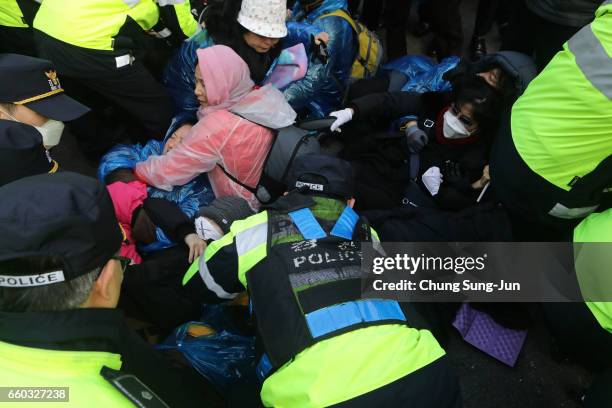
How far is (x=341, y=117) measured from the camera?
9.09 ft

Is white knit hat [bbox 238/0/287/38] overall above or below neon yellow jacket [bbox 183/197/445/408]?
above

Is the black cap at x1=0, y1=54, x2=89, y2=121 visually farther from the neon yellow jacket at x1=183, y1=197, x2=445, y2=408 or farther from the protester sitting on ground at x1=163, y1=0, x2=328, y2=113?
the neon yellow jacket at x1=183, y1=197, x2=445, y2=408

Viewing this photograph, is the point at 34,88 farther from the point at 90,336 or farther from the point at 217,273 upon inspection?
the point at 90,336

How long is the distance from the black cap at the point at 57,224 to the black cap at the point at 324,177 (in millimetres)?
743

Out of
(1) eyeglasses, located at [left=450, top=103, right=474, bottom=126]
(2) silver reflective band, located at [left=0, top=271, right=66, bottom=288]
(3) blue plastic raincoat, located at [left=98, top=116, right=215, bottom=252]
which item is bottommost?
(3) blue plastic raincoat, located at [left=98, top=116, right=215, bottom=252]

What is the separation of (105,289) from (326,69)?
2287mm

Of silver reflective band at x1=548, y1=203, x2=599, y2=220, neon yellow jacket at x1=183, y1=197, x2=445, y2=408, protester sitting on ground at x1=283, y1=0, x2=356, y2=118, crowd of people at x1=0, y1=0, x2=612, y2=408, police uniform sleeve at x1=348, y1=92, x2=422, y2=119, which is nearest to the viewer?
crowd of people at x1=0, y1=0, x2=612, y2=408

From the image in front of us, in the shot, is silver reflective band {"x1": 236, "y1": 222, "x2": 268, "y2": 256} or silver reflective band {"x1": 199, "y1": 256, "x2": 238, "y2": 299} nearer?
silver reflective band {"x1": 236, "y1": 222, "x2": 268, "y2": 256}

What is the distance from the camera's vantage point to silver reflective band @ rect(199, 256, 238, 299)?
1.57 metres

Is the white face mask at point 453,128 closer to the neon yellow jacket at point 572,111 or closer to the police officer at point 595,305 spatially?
the neon yellow jacket at point 572,111

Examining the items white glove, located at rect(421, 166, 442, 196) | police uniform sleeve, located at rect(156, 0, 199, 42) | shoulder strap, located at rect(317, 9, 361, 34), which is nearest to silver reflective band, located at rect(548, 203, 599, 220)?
white glove, located at rect(421, 166, 442, 196)

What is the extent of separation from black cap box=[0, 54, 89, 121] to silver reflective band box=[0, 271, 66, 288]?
46.8 inches

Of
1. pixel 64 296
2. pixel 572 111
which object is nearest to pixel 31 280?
pixel 64 296

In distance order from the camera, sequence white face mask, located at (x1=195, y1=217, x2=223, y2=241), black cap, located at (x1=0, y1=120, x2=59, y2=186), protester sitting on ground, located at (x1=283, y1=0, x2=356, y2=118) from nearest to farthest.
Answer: black cap, located at (x1=0, y1=120, x2=59, y2=186) < white face mask, located at (x1=195, y1=217, x2=223, y2=241) < protester sitting on ground, located at (x1=283, y1=0, x2=356, y2=118)
